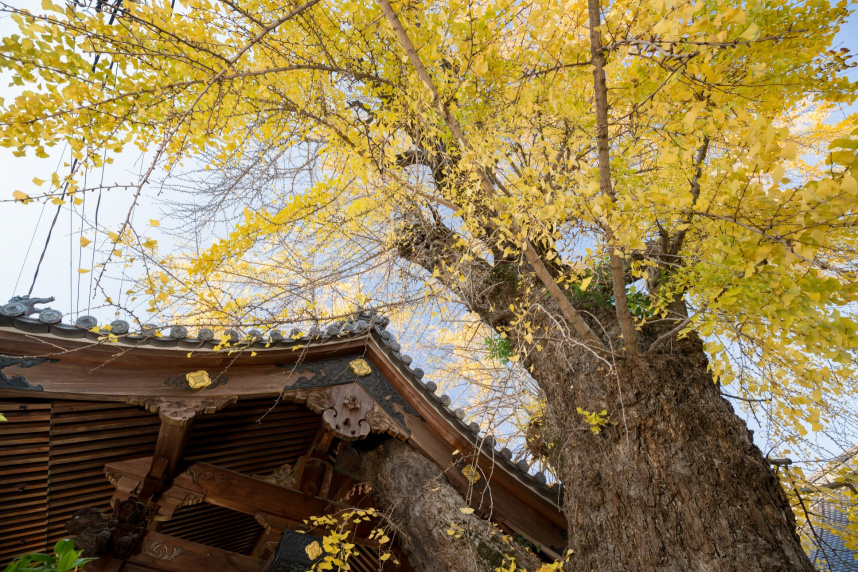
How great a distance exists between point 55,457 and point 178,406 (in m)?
1.10

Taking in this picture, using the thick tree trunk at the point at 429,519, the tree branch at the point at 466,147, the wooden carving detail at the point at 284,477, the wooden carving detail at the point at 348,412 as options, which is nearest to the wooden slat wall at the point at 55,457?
the wooden carving detail at the point at 284,477

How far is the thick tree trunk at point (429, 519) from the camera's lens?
3527 mm

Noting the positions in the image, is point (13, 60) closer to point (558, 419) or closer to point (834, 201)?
point (834, 201)

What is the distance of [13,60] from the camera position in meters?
2.32

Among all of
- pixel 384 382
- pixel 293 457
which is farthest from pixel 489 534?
pixel 293 457

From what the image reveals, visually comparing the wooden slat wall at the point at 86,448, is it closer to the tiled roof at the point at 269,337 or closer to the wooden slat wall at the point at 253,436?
the wooden slat wall at the point at 253,436

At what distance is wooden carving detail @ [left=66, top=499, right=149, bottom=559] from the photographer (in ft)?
12.8

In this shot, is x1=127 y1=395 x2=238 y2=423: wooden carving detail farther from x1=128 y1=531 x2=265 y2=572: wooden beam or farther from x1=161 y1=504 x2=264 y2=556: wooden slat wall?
x1=161 y1=504 x2=264 y2=556: wooden slat wall

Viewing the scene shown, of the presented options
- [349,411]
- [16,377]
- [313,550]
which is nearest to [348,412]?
[349,411]

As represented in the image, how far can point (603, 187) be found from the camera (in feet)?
7.20

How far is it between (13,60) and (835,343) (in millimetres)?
4054

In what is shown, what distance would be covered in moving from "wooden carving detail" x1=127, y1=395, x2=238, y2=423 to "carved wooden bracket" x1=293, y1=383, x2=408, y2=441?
2.44 feet

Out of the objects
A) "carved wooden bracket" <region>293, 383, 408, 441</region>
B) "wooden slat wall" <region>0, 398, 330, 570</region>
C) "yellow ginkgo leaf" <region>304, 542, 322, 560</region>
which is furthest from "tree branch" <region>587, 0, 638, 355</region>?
"wooden slat wall" <region>0, 398, 330, 570</region>

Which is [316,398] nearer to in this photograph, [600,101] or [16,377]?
[16,377]
